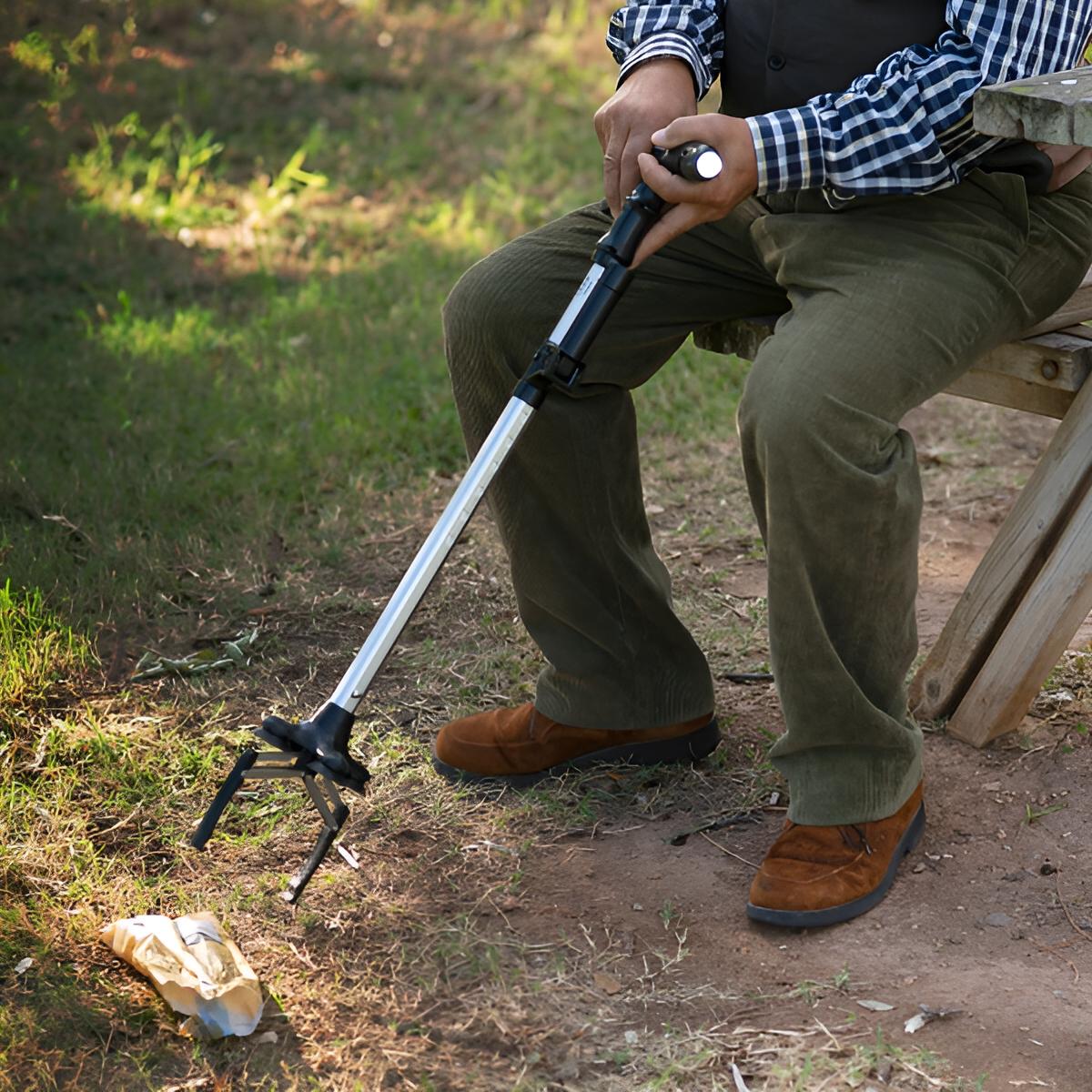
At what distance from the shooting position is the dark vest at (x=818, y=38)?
2273mm

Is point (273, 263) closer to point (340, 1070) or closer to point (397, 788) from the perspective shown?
point (397, 788)

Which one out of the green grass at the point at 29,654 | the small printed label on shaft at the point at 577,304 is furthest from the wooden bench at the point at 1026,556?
the green grass at the point at 29,654

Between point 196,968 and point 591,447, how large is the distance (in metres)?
1.10

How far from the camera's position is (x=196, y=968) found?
2145mm

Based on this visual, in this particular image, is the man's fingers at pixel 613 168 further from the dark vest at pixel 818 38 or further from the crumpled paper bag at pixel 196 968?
the crumpled paper bag at pixel 196 968

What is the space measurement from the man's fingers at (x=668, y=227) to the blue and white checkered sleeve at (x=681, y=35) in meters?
0.40

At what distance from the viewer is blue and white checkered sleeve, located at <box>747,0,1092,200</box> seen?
85.8 inches

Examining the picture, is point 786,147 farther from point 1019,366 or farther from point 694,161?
point 1019,366

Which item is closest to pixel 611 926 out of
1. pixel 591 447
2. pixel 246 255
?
pixel 591 447

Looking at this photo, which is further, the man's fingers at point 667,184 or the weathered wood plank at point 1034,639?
the weathered wood plank at point 1034,639

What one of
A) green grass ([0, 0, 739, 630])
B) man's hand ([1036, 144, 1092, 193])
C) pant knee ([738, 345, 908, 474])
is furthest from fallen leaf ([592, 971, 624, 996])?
green grass ([0, 0, 739, 630])

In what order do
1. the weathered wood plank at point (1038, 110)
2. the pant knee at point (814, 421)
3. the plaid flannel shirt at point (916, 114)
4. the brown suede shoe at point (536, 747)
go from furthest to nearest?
the brown suede shoe at point (536, 747) → the plaid flannel shirt at point (916, 114) → the pant knee at point (814, 421) → the weathered wood plank at point (1038, 110)

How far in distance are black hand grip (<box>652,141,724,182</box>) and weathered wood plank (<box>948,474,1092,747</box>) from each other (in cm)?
97

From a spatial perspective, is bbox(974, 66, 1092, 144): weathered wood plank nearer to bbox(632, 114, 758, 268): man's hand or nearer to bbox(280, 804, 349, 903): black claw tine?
→ bbox(632, 114, 758, 268): man's hand
